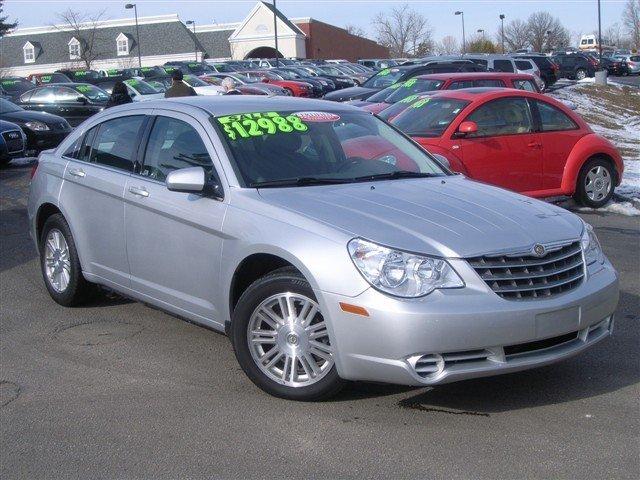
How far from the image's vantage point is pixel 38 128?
18266mm

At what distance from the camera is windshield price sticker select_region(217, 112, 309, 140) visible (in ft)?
19.0

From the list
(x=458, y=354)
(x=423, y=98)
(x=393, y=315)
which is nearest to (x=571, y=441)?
(x=458, y=354)

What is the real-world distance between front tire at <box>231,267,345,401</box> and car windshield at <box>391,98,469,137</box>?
6231 millimetres

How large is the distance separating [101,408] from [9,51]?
86988 millimetres

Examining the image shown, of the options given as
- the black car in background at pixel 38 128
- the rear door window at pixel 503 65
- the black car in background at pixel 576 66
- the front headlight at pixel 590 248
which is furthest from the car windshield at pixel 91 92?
the black car in background at pixel 576 66

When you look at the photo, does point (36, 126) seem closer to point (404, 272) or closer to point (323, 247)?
point (323, 247)

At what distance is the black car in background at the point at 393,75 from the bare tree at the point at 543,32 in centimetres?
8856

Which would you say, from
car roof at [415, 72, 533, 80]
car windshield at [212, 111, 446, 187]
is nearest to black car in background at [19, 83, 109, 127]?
car roof at [415, 72, 533, 80]

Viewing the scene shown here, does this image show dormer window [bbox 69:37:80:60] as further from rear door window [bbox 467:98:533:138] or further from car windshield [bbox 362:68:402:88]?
rear door window [bbox 467:98:533:138]

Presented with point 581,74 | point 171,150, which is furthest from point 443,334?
point 581,74

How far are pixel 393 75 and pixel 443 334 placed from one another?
66.9 ft

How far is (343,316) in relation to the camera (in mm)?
4594

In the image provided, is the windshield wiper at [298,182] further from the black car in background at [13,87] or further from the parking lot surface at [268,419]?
the black car in background at [13,87]

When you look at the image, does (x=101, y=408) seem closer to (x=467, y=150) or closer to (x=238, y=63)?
(x=467, y=150)
